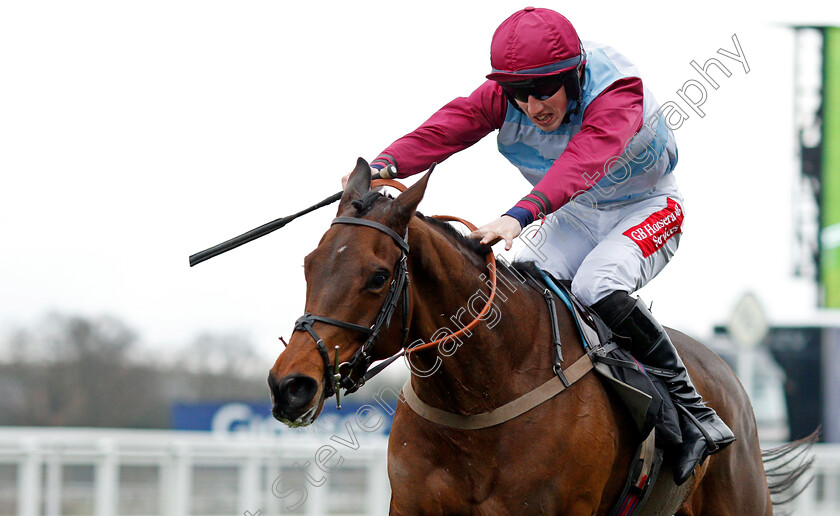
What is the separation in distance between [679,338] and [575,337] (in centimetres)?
127

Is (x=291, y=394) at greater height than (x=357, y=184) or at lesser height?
lesser

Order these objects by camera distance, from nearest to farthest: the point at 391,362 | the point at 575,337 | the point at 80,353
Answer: the point at 391,362
the point at 575,337
the point at 80,353

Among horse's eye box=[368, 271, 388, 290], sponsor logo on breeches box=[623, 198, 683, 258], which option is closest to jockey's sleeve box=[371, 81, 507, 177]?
sponsor logo on breeches box=[623, 198, 683, 258]

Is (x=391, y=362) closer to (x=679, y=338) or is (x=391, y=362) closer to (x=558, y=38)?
(x=558, y=38)

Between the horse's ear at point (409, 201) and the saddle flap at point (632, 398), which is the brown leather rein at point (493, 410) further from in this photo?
the horse's ear at point (409, 201)

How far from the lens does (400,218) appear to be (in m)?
3.17

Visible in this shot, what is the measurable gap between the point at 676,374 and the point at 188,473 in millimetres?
5645

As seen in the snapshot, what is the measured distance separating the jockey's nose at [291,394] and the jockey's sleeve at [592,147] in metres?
1.09

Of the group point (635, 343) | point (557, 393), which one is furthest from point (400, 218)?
point (635, 343)

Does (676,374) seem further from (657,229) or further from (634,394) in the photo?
(657,229)

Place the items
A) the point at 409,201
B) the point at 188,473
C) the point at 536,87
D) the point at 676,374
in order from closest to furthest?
the point at 409,201
the point at 536,87
the point at 676,374
the point at 188,473

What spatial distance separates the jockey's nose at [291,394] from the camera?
9.09 ft

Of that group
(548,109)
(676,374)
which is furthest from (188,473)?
(548,109)

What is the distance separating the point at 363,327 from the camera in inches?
118
